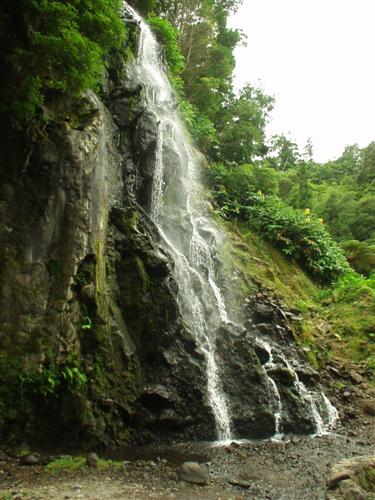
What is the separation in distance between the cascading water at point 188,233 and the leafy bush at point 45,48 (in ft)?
16.6

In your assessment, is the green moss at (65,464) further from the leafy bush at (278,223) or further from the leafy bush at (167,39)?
the leafy bush at (167,39)

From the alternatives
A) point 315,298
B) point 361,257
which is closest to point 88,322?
point 315,298

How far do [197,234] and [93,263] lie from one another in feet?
22.0

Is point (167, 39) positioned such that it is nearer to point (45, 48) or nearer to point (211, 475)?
point (45, 48)

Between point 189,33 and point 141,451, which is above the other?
point 189,33

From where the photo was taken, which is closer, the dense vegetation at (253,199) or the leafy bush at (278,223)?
the dense vegetation at (253,199)

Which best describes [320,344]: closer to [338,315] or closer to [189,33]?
[338,315]

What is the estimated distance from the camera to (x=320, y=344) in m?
14.2

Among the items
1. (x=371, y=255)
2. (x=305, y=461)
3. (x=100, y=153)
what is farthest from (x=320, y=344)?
(x=371, y=255)

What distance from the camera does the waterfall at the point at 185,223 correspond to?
35.2ft

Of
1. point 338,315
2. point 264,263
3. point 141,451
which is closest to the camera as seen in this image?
point 141,451

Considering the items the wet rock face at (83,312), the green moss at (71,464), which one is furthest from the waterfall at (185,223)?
the green moss at (71,464)

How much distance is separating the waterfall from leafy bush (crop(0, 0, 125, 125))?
5.08m

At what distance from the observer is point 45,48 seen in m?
7.02
